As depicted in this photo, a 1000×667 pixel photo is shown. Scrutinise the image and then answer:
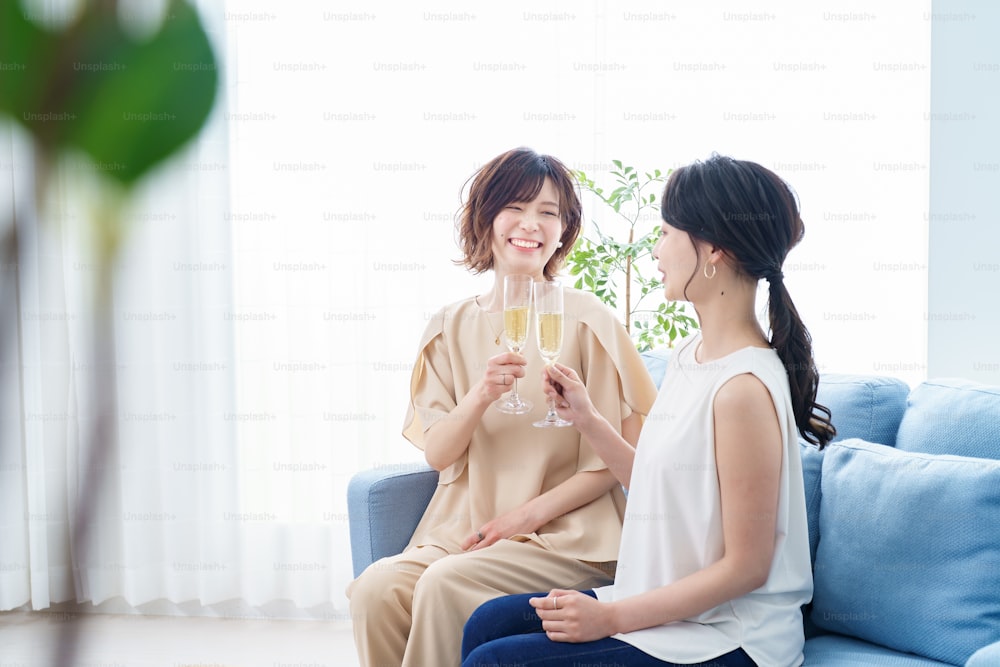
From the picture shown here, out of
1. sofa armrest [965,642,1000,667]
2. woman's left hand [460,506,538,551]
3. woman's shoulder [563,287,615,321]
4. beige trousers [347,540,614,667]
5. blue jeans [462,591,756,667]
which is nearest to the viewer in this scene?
sofa armrest [965,642,1000,667]

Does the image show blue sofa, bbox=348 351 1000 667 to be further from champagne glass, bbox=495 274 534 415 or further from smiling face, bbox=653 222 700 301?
champagne glass, bbox=495 274 534 415

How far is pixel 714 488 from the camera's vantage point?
148cm

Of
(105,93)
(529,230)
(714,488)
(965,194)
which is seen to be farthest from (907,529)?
(965,194)

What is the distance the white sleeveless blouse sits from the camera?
1455mm

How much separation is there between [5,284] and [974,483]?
5.73ft

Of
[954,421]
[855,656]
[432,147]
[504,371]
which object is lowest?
[855,656]

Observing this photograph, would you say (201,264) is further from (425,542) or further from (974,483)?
(974,483)

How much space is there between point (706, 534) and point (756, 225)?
55cm

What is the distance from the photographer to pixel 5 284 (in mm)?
187

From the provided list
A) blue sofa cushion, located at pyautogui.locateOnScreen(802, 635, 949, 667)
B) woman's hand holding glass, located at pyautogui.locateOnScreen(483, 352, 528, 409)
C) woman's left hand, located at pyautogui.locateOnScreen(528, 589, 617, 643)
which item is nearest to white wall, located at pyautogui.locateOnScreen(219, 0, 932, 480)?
woman's hand holding glass, located at pyautogui.locateOnScreen(483, 352, 528, 409)

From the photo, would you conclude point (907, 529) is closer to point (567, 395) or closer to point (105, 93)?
point (567, 395)

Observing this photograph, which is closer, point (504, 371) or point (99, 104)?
point (99, 104)

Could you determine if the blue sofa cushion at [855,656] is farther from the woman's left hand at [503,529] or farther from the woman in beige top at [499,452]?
the woman's left hand at [503,529]

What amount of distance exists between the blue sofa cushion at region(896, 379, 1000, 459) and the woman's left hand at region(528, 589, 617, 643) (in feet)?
2.92
